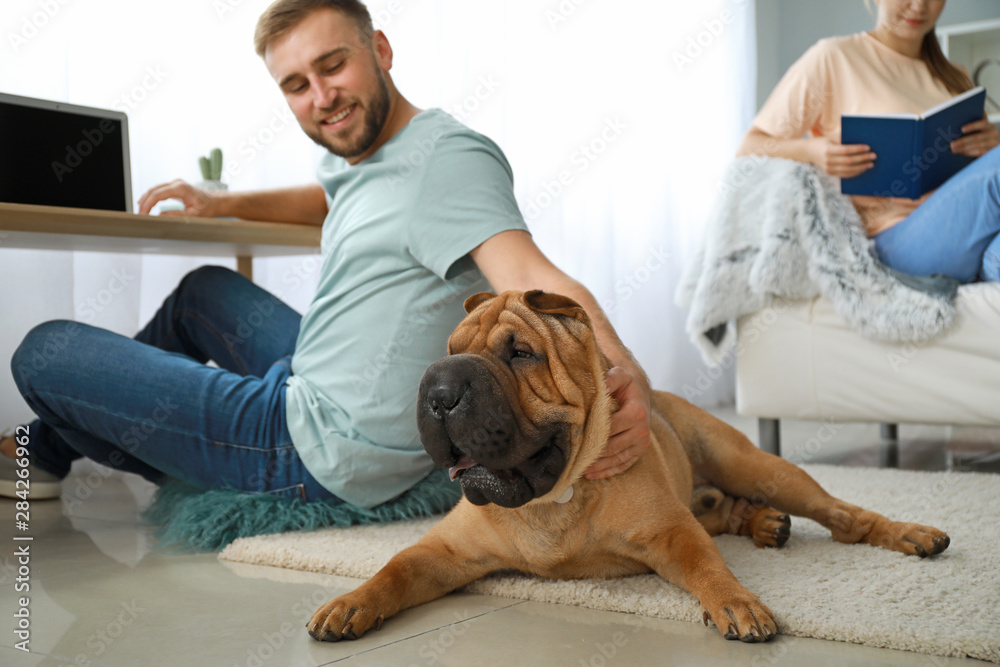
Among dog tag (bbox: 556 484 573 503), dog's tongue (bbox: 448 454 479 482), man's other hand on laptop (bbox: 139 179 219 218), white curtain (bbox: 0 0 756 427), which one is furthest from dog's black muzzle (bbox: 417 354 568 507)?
white curtain (bbox: 0 0 756 427)

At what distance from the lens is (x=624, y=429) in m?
1.28

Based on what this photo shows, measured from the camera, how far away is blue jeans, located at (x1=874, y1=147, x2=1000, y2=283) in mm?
2381

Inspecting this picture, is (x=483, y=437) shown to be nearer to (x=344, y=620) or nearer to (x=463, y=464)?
(x=463, y=464)

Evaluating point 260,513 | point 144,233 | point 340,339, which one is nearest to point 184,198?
point 144,233

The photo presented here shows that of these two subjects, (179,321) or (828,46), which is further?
(828,46)

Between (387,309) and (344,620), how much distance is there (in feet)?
2.38

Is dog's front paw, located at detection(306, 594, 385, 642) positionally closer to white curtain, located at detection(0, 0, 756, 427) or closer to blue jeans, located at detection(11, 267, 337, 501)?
blue jeans, located at detection(11, 267, 337, 501)

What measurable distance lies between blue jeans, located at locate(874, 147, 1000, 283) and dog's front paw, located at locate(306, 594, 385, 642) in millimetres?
2053

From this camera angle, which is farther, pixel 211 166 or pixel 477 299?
pixel 211 166

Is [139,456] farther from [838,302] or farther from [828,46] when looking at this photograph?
[828,46]

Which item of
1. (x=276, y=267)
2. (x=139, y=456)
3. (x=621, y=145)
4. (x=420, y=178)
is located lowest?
(x=139, y=456)

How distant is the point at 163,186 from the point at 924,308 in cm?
214

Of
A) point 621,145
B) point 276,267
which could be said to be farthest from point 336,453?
point 621,145

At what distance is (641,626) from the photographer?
123 centimetres
